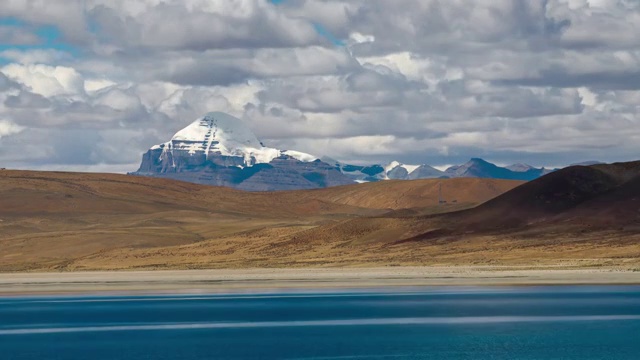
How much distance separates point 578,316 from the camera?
263 feet

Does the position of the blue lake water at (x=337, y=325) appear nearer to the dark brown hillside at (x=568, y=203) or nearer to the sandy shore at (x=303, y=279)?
the sandy shore at (x=303, y=279)

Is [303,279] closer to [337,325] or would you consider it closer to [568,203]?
[337,325]

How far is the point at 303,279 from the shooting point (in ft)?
381

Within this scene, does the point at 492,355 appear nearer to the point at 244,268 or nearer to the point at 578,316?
the point at 578,316

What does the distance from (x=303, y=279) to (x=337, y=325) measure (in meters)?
37.9

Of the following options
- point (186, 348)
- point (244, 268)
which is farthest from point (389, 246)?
point (186, 348)

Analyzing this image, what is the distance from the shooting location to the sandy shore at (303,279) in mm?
107688

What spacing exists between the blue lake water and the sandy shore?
572cm

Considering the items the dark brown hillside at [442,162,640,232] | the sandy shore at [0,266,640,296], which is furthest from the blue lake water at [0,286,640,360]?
the dark brown hillside at [442,162,640,232]

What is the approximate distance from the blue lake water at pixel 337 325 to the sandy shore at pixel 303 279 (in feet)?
18.8

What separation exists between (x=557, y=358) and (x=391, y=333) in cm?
1397

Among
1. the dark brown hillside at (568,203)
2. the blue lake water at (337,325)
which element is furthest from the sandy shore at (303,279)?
the dark brown hillside at (568,203)

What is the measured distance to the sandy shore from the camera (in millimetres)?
107688

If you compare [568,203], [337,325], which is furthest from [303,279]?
[568,203]
